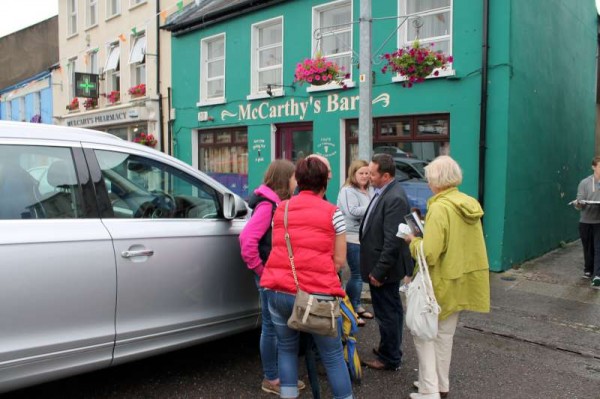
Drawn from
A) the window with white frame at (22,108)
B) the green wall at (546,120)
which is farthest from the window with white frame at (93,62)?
the green wall at (546,120)

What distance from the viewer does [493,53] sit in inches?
309

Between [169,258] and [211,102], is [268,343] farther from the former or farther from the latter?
[211,102]

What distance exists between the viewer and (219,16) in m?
12.3

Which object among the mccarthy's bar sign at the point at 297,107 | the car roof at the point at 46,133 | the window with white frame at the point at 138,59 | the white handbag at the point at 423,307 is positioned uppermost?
the window with white frame at the point at 138,59

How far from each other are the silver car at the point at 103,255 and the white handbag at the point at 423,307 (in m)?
1.35

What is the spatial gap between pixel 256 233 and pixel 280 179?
1.40 feet

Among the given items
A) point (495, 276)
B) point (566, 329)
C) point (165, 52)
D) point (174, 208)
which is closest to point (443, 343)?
point (174, 208)

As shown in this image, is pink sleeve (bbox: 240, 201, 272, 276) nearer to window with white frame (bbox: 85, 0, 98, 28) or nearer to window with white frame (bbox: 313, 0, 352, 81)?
window with white frame (bbox: 313, 0, 352, 81)

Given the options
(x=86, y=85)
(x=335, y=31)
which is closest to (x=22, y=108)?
(x=86, y=85)

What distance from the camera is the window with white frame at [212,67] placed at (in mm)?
12633

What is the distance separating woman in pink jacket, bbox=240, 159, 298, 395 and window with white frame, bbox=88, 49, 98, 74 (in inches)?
626

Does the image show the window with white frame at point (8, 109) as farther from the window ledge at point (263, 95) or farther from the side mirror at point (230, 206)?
the side mirror at point (230, 206)

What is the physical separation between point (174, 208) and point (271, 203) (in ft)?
2.54

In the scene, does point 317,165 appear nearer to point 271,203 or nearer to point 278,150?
point 271,203
